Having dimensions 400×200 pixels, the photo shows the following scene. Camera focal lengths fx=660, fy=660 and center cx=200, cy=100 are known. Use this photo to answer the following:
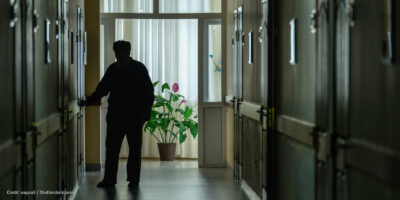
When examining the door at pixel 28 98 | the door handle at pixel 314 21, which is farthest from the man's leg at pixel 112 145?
the door handle at pixel 314 21

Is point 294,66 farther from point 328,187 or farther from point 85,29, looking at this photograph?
point 85,29

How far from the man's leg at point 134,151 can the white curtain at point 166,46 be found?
8.53 ft

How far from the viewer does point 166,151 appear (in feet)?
30.5

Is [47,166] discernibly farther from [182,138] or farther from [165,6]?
[182,138]

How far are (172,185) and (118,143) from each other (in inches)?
29.3

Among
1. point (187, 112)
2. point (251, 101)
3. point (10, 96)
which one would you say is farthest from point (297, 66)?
point (187, 112)

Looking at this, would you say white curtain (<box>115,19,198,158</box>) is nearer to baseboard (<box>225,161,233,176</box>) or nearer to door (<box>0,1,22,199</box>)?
baseboard (<box>225,161,233,176</box>)

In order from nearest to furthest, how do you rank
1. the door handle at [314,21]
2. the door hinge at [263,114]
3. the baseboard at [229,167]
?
the door handle at [314,21] → the door hinge at [263,114] → the baseboard at [229,167]

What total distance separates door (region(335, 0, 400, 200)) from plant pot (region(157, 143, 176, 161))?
606 cm

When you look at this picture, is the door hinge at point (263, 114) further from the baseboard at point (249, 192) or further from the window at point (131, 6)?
the window at point (131, 6)

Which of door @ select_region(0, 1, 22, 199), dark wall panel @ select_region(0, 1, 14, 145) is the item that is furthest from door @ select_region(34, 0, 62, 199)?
dark wall panel @ select_region(0, 1, 14, 145)

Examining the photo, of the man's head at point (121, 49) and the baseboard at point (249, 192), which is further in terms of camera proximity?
the man's head at point (121, 49)

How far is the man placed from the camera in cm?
668

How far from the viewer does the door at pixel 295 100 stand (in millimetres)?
3922
